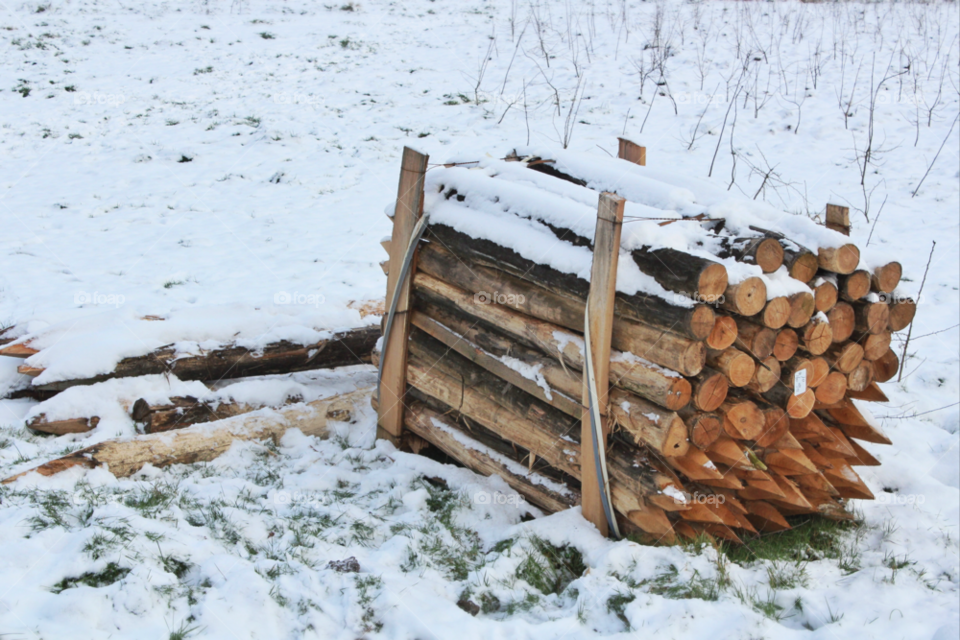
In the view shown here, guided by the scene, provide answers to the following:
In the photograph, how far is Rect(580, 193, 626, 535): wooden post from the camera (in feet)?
9.81

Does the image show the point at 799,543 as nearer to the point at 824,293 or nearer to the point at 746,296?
the point at 824,293

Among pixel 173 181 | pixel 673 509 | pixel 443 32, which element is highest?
pixel 443 32

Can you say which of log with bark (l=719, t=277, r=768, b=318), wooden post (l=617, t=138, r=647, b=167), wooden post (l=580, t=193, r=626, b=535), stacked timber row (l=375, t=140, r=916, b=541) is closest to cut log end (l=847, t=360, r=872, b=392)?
stacked timber row (l=375, t=140, r=916, b=541)

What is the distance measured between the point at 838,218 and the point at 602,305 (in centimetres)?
141

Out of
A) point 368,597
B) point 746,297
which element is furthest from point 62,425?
point 746,297

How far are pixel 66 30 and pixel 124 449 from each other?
38.2 feet

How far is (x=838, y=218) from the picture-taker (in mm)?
3561

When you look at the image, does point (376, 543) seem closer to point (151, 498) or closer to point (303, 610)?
point (303, 610)

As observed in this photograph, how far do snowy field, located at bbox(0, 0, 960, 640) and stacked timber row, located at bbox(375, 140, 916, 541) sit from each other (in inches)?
10.5

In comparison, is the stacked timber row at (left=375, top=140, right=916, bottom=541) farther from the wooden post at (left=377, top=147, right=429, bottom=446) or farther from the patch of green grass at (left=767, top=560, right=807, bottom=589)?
the patch of green grass at (left=767, top=560, right=807, bottom=589)

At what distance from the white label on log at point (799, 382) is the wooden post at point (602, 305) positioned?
828mm

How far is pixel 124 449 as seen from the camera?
378 centimetres

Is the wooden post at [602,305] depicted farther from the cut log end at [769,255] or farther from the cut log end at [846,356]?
the cut log end at [846,356]

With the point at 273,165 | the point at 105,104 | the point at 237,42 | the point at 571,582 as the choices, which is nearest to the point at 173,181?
the point at 273,165
